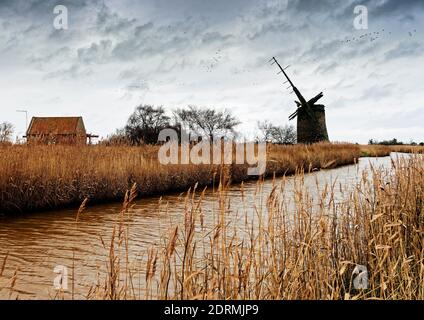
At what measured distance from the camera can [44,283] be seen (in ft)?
12.7

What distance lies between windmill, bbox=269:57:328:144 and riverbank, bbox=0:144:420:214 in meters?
18.5

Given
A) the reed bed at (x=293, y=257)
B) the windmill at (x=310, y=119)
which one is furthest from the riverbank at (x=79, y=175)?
the windmill at (x=310, y=119)

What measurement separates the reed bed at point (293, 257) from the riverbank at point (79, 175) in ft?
6.61

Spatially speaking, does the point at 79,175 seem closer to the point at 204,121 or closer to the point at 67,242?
the point at 67,242

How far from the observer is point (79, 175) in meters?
9.20

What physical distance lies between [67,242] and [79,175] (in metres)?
3.81

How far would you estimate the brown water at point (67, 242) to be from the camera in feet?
12.4

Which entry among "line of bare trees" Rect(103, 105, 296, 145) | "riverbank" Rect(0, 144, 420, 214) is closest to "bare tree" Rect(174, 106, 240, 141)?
"line of bare trees" Rect(103, 105, 296, 145)

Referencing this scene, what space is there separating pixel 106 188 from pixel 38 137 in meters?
2.32

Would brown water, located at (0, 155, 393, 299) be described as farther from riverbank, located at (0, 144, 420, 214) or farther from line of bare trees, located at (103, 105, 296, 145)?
line of bare trees, located at (103, 105, 296, 145)

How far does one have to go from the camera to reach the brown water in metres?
3.79
